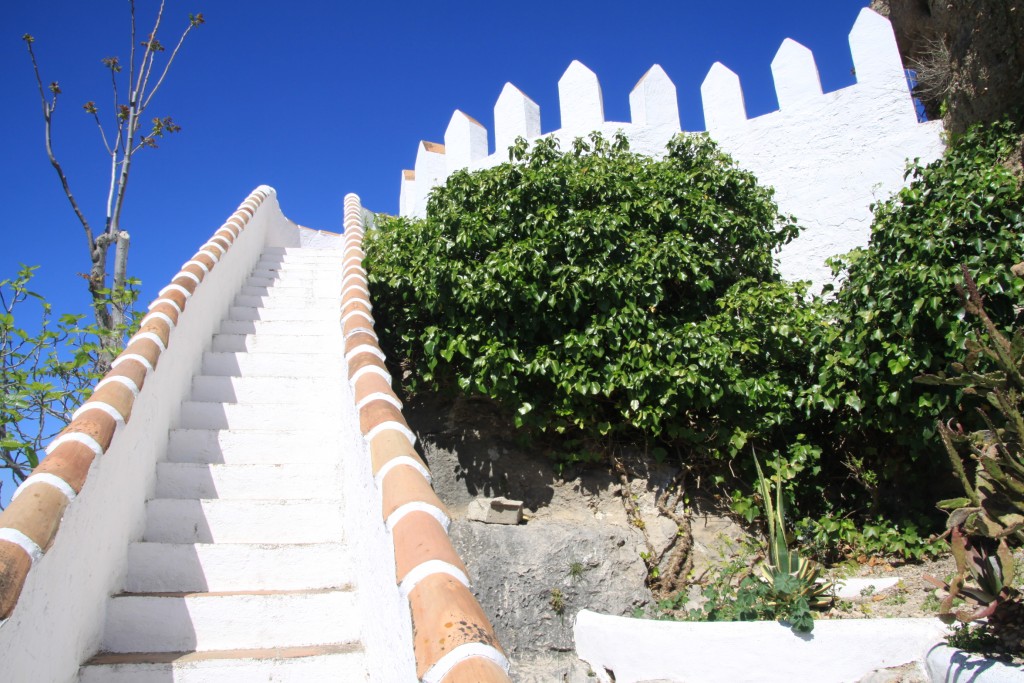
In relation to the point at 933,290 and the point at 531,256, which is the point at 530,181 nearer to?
the point at 531,256

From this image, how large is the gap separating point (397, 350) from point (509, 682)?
5689mm

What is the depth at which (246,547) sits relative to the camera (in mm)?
3205

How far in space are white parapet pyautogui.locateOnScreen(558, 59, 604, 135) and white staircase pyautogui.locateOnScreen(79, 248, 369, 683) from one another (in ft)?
→ 19.4

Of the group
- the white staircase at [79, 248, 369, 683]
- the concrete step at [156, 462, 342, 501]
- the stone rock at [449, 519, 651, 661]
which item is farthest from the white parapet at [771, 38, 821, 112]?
the concrete step at [156, 462, 342, 501]

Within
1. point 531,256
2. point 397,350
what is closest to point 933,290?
point 531,256

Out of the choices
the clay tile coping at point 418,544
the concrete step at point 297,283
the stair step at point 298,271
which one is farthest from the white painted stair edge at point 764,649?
the stair step at point 298,271

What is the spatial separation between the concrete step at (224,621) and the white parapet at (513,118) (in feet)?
25.6

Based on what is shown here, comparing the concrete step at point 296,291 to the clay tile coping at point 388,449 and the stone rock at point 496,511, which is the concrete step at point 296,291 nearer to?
the stone rock at point 496,511

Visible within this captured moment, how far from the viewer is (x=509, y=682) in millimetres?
1506

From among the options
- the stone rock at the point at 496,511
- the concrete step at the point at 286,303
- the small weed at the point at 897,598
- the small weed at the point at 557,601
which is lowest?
the small weed at the point at 897,598

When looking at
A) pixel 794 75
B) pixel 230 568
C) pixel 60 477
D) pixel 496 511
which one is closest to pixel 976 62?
pixel 794 75

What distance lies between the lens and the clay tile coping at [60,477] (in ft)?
6.46

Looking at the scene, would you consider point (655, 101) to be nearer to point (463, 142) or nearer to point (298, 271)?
point (463, 142)

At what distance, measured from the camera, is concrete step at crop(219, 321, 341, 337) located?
562 cm
